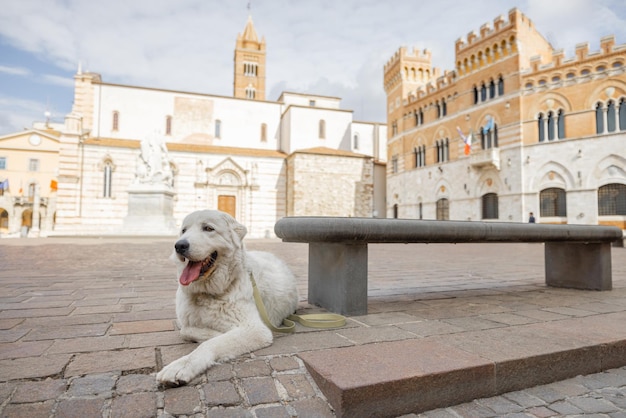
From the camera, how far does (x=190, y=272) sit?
94.6 inches

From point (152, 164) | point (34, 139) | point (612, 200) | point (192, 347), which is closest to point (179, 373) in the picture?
point (192, 347)

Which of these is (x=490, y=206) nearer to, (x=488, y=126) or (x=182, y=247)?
(x=488, y=126)

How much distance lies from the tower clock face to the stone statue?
38.8 m

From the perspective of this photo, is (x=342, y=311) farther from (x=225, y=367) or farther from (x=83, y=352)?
(x=83, y=352)

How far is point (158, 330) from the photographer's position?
2.83 meters

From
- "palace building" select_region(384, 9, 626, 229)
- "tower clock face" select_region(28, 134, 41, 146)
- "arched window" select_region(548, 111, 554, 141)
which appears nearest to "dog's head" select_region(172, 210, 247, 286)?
"palace building" select_region(384, 9, 626, 229)

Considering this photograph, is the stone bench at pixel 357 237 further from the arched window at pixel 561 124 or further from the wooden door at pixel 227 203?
the wooden door at pixel 227 203

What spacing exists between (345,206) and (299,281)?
92.1 ft

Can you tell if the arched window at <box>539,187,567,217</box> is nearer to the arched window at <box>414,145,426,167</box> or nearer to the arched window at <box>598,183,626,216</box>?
the arched window at <box>598,183,626,216</box>

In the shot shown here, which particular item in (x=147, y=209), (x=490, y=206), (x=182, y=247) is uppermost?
(x=490, y=206)

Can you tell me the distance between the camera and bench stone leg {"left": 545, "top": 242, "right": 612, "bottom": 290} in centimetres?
464

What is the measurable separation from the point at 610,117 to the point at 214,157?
90.0ft

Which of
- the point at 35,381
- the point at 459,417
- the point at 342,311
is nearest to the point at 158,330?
the point at 35,381

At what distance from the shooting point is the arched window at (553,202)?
23.5 meters
